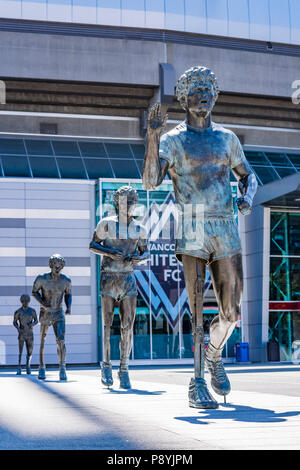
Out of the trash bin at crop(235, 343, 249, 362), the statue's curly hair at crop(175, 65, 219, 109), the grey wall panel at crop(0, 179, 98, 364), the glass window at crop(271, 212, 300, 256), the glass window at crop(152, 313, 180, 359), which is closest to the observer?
the statue's curly hair at crop(175, 65, 219, 109)

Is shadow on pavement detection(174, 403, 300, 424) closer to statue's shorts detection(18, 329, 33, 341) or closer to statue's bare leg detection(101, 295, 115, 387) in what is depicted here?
statue's bare leg detection(101, 295, 115, 387)

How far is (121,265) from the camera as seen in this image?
401 inches

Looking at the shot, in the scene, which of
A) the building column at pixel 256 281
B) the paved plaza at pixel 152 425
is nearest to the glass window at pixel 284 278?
the building column at pixel 256 281

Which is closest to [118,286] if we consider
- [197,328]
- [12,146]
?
[197,328]

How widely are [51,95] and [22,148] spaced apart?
290 cm

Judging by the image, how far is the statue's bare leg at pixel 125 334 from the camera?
387 inches

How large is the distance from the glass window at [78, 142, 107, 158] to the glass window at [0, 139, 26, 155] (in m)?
2.37

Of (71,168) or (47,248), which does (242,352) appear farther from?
(71,168)

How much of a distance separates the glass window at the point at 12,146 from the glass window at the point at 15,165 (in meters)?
0.45

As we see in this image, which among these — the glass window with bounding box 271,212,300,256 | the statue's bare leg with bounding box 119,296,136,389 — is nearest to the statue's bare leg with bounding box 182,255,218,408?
the statue's bare leg with bounding box 119,296,136,389

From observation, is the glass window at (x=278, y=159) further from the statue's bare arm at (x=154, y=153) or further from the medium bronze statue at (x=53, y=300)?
the statue's bare arm at (x=154, y=153)

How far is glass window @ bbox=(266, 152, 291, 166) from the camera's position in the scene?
3466cm

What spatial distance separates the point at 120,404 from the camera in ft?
22.0
